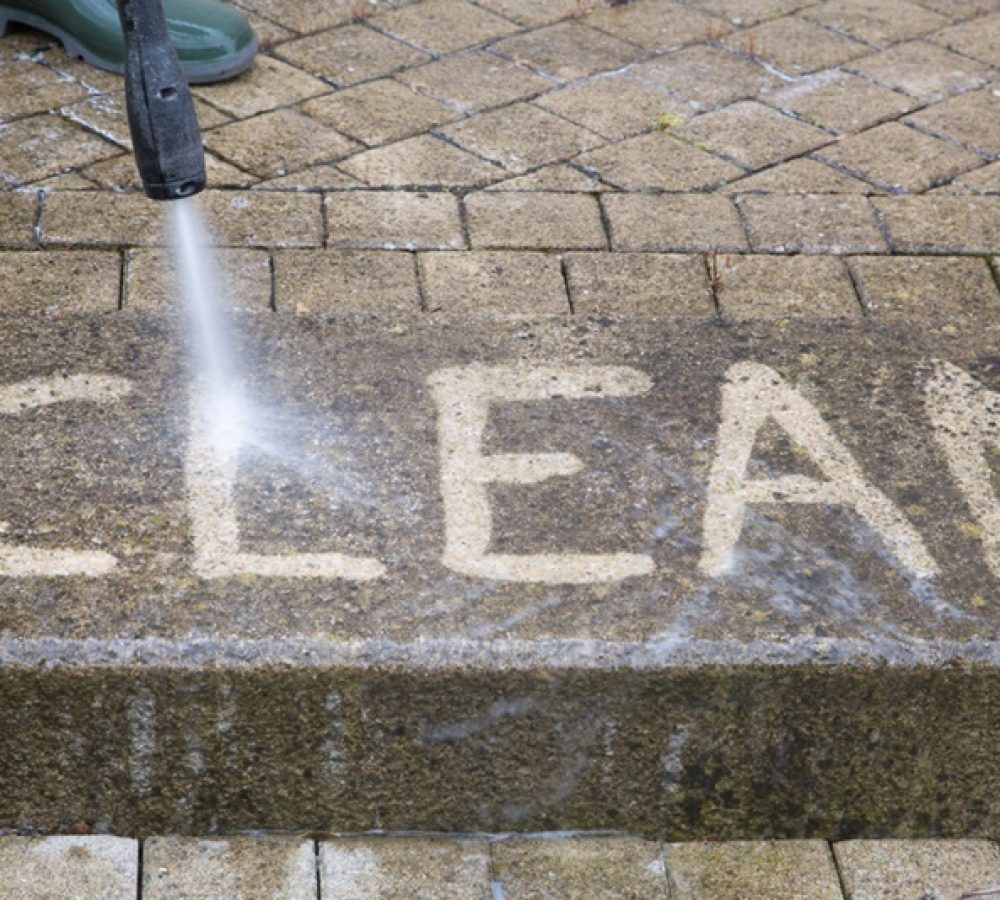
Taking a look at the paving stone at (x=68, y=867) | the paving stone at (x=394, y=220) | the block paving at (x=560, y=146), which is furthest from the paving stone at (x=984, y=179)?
the paving stone at (x=68, y=867)

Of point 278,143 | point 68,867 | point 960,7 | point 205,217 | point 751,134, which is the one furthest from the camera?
point 960,7

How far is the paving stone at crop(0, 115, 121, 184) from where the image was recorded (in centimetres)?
336

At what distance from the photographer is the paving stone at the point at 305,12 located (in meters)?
4.13

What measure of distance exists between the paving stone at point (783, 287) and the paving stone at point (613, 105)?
63cm

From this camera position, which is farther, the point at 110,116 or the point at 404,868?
the point at 110,116

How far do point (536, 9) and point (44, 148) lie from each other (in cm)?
146

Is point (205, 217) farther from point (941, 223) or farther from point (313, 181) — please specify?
point (941, 223)

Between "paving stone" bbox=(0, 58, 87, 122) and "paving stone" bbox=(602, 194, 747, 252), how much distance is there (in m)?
1.31

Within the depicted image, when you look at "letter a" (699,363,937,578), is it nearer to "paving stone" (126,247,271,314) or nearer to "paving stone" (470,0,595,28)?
"paving stone" (126,247,271,314)

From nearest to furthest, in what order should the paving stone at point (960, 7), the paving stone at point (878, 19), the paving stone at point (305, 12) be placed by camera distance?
the paving stone at point (305, 12) → the paving stone at point (878, 19) → the paving stone at point (960, 7)

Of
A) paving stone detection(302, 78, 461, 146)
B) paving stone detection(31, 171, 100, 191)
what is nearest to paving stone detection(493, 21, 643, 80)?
paving stone detection(302, 78, 461, 146)

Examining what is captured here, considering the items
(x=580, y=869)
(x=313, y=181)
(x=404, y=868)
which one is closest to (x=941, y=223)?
(x=313, y=181)

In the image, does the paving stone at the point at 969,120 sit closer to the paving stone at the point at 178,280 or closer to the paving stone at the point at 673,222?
the paving stone at the point at 673,222

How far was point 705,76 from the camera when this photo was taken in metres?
3.96
